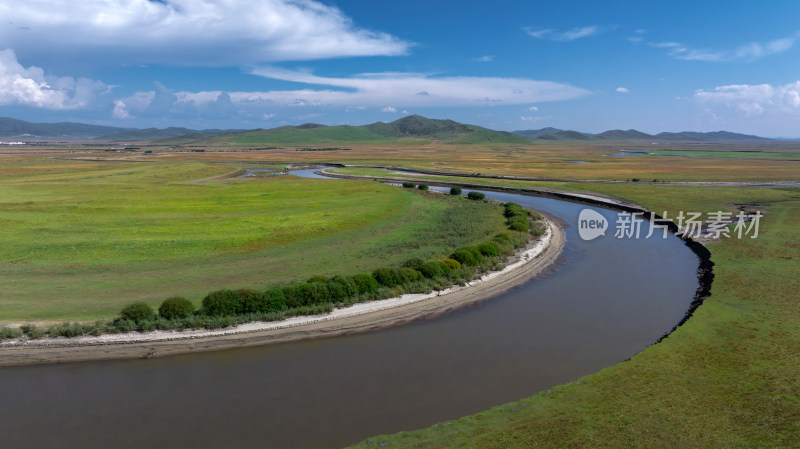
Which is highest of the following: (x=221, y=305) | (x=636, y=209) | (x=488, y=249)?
(x=636, y=209)

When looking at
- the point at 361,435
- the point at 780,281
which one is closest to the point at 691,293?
the point at 780,281

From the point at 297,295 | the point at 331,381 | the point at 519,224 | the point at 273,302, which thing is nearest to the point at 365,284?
the point at 297,295

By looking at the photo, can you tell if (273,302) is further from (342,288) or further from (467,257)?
(467,257)

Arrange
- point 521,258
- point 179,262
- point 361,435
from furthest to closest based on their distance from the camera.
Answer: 1. point 521,258
2. point 179,262
3. point 361,435

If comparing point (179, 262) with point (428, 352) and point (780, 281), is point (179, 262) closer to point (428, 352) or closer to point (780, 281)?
point (428, 352)

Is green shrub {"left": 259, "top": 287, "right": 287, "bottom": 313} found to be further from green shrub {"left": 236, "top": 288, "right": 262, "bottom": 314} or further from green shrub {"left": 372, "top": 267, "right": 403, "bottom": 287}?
green shrub {"left": 372, "top": 267, "right": 403, "bottom": 287}

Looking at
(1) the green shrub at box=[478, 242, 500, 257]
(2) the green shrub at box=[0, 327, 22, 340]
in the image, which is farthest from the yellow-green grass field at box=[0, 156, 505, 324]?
(1) the green shrub at box=[478, 242, 500, 257]
